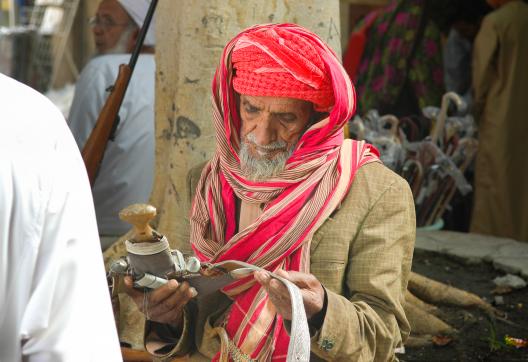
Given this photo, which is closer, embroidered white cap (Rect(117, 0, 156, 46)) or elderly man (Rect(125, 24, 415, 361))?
elderly man (Rect(125, 24, 415, 361))

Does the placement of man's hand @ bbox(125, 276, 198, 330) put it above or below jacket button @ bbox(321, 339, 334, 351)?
above

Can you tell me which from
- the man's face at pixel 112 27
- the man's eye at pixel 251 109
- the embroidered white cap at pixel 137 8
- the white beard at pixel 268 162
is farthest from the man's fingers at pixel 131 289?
the man's face at pixel 112 27

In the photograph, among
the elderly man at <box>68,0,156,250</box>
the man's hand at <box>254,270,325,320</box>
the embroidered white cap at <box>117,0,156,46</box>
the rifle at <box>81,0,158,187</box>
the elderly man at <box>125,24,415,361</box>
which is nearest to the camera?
the man's hand at <box>254,270,325,320</box>

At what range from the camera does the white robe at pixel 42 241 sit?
1.65m

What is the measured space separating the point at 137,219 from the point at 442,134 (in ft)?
12.3

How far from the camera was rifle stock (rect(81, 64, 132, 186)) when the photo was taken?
4.25 meters

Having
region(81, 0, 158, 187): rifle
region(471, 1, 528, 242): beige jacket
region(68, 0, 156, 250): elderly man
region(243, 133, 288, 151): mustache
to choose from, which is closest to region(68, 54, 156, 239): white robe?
region(68, 0, 156, 250): elderly man

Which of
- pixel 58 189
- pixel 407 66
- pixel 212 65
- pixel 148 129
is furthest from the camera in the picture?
pixel 407 66

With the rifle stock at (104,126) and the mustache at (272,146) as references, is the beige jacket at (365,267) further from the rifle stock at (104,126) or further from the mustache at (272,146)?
the rifle stock at (104,126)

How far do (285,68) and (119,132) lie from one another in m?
2.89

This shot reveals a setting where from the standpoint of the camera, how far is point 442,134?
5.86 meters

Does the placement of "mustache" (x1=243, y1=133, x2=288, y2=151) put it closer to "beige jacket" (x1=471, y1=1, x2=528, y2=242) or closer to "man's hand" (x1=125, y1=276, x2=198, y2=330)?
"man's hand" (x1=125, y1=276, x2=198, y2=330)

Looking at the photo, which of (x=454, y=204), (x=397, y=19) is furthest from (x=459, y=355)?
(x=397, y=19)

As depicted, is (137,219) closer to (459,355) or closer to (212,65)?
(212,65)
